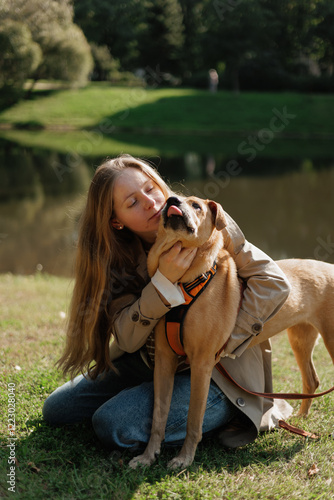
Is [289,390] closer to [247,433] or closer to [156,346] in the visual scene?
[247,433]

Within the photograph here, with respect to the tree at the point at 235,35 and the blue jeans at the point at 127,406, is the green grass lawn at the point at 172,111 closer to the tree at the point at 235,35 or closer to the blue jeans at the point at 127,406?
the tree at the point at 235,35

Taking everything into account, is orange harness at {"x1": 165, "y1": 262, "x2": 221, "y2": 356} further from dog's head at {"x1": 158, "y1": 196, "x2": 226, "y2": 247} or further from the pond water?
the pond water

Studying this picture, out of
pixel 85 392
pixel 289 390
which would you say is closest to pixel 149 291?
pixel 85 392

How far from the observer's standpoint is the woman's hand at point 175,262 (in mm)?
2707

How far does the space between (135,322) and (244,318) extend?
24.1 inches

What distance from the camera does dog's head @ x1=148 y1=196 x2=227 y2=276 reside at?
2637 millimetres

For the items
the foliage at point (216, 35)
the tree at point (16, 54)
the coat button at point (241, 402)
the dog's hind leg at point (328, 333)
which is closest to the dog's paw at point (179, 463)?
the coat button at point (241, 402)

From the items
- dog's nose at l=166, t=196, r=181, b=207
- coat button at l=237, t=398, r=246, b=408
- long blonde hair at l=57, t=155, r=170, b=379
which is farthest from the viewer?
long blonde hair at l=57, t=155, r=170, b=379

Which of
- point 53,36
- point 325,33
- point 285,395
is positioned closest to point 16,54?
point 53,36

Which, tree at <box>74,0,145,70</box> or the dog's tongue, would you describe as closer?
the dog's tongue

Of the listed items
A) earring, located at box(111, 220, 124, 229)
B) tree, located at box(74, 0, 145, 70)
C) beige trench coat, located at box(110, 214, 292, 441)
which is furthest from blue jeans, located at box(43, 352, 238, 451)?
tree, located at box(74, 0, 145, 70)

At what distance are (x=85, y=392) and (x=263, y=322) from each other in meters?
1.23

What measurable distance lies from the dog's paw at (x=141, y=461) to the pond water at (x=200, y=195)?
3.23m

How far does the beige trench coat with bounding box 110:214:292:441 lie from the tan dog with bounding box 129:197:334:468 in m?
0.07
